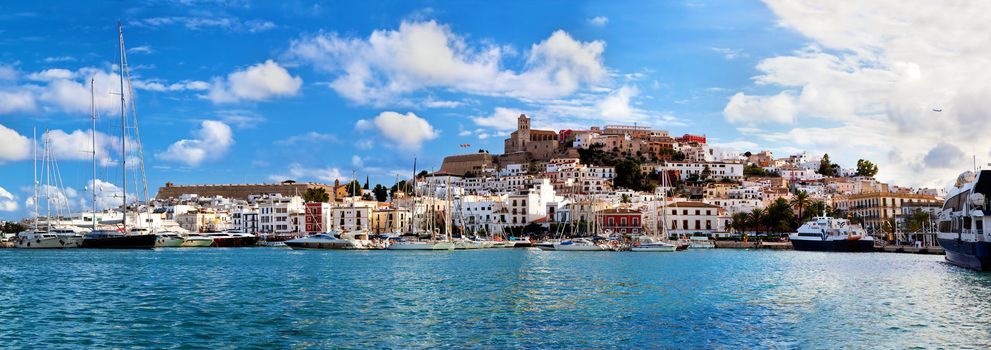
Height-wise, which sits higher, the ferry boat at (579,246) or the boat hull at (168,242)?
the boat hull at (168,242)

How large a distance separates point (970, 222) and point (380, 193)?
419ft

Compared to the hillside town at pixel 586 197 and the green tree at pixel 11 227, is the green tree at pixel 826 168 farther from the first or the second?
the green tree at pixel 11 227

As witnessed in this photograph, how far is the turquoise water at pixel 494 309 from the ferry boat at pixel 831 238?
35902mm

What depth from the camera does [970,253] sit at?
44.9m

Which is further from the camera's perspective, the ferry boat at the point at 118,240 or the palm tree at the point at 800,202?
the palm tree at the point at 800,202

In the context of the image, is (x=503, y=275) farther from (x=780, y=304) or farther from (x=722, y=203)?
(x=722, y=203)

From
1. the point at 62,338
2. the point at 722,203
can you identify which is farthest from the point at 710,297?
the point at 722,203

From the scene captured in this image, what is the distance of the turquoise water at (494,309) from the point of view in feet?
74.0

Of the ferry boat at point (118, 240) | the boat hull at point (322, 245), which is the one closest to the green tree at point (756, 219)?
the boat hull at point (322, 245)

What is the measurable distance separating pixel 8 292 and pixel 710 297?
2832 centimetres

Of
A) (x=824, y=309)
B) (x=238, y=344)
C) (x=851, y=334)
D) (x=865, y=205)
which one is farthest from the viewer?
(x=865, y=205)

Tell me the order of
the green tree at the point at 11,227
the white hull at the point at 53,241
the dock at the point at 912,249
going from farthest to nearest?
the green tree at the point at 11,227 → the white hull at the point at 53,241 → the dock at the point at 912,249

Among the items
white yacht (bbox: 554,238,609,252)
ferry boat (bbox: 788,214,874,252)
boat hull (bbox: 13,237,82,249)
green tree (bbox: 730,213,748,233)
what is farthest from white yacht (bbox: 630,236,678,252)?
boat hull (bbox: 13,237,82,249)

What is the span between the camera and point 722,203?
13338cm
